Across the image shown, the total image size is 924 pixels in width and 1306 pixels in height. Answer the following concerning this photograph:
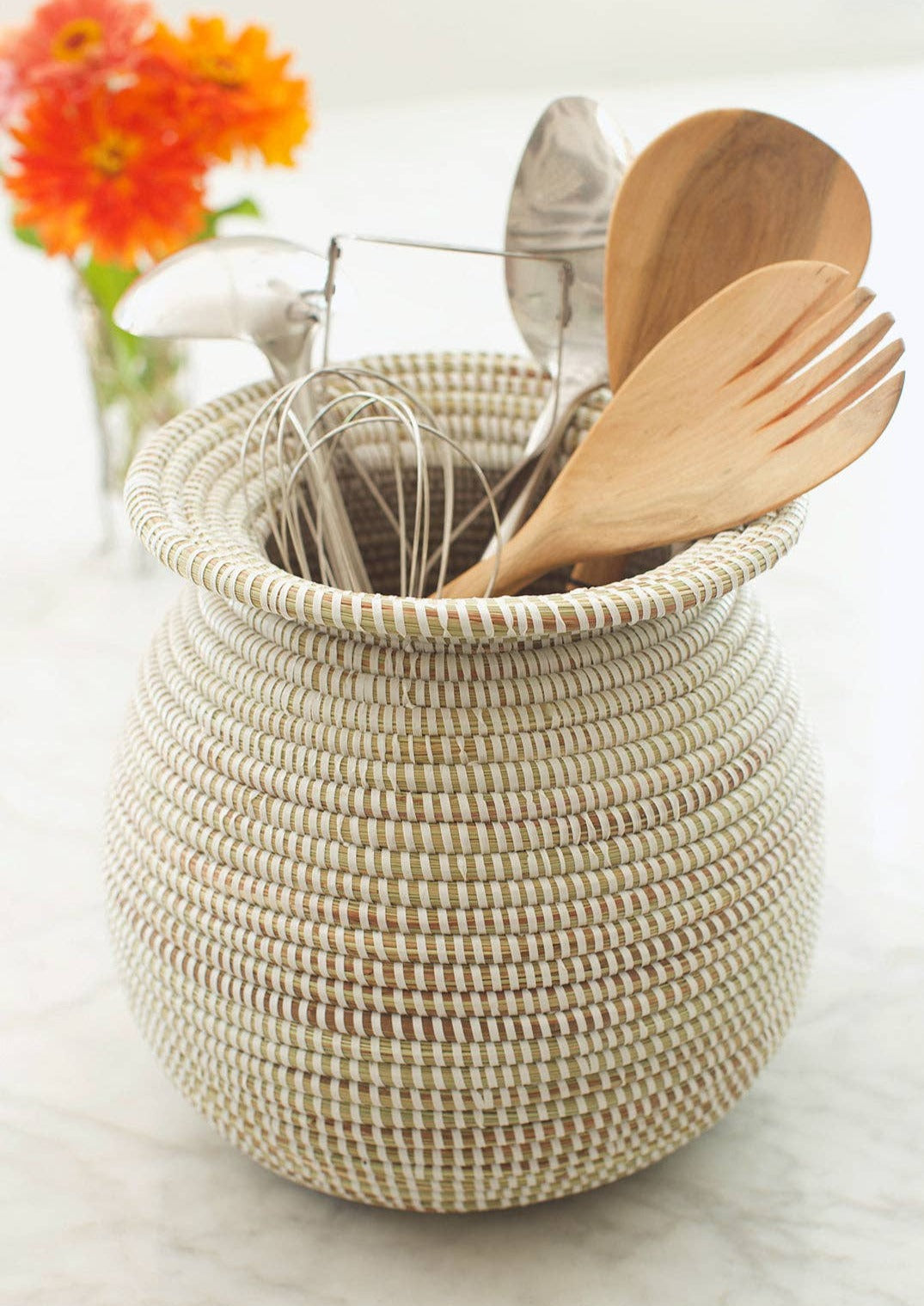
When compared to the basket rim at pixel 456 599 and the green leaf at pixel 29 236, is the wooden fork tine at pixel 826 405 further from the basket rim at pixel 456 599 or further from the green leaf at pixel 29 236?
the green leaf at pixel 29 236

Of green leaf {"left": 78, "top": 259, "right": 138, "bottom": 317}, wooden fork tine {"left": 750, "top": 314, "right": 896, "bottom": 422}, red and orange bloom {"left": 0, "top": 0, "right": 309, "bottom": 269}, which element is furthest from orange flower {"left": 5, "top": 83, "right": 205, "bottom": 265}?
wooden fork tine {"left": 750, "top": 314, "right": 896, "bottom": 422}

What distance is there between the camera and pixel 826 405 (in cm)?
54

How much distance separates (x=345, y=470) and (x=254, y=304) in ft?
0.33

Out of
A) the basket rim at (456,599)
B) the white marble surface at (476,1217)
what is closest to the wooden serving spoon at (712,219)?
the basket rim at (456,599)

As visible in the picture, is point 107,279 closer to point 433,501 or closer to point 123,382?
point 123,382

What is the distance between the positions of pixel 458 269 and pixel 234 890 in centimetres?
131

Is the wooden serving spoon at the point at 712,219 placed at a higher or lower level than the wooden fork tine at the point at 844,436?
higher

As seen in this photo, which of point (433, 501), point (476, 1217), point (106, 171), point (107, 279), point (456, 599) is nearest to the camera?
point (456, 599)

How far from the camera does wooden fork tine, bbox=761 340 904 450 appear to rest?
54cm

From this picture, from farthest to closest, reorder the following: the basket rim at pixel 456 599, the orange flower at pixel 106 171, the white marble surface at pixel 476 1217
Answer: the orange flower at pixel 106 171
the white marble surface at pixel 476 1217
the basket rim at pixel 456 599

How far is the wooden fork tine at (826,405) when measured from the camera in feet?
1.77

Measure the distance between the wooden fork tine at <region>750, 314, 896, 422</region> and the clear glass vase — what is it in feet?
1.97

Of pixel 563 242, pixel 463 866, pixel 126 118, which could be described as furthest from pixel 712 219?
pixel 126 118

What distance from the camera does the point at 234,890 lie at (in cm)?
53
